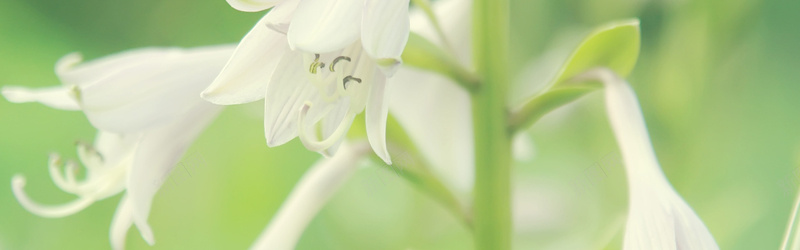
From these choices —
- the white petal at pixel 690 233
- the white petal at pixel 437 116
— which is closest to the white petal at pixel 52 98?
the white petal at pixel 437 116

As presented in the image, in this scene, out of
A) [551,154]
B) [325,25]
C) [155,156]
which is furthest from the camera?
[551,154]

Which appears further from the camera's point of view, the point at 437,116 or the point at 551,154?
the point at 551,154

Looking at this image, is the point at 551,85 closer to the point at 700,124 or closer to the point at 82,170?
the point at 700,124

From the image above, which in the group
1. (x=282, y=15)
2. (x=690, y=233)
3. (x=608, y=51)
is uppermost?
(x=282, y=15)

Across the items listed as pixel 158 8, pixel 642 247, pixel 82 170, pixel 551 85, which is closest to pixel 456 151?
pixel 551 85

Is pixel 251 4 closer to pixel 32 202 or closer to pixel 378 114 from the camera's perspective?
pixel 378 114

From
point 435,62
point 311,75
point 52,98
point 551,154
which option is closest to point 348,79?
point 311,75

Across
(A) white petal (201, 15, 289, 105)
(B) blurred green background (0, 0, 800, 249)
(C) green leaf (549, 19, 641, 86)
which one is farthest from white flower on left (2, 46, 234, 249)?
(B) blurred green background (0, 0, 800, 249)
